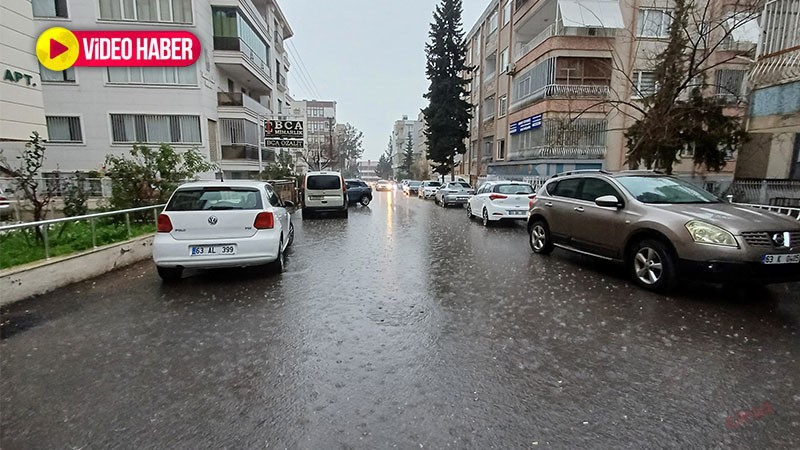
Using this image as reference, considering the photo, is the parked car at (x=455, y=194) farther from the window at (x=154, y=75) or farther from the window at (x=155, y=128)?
the window at (x=154, y=75)

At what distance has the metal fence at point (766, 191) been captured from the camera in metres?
9.73

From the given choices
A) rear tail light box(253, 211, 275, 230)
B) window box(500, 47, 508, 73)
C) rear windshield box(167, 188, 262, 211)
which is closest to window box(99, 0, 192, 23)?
rear windshield box(167, 188, 262, 211)

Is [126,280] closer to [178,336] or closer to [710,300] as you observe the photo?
[178,336]

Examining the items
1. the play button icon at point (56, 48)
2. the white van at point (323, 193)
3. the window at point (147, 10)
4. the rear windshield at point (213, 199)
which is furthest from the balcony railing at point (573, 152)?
the play button icon at point (56, 48)

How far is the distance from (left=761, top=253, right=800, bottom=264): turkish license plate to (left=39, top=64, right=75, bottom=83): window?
27.5m

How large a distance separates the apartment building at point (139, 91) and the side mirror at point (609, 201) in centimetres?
1844

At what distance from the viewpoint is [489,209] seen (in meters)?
13.1

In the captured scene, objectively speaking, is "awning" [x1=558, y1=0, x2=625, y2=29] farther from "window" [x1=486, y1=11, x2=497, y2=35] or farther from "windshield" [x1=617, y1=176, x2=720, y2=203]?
"windshield" [x1=617, y1=176, x2=720, y2=203]

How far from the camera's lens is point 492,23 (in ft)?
118

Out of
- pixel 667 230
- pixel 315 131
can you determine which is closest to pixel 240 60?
pixel 667 230

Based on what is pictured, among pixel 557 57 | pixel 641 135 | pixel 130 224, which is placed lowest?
pixel 130 224

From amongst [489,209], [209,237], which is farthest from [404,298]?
[489,209]

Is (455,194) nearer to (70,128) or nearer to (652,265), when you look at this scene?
(652,265)

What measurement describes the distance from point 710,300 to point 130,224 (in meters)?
10.4
